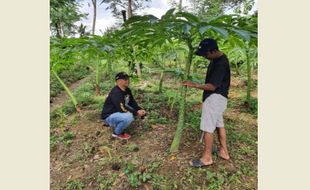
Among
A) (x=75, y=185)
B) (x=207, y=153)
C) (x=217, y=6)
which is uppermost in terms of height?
(x=217, y=6)

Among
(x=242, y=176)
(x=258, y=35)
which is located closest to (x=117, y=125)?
(x=242, y=176)

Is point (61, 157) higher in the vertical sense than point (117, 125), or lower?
lower

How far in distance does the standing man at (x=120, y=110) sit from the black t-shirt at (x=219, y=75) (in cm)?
60

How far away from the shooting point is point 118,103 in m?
1.81

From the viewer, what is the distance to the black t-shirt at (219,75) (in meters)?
1.38

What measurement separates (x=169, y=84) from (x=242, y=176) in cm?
164

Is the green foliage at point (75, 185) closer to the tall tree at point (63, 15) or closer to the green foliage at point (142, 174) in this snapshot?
the green foliage at point (142, 174)

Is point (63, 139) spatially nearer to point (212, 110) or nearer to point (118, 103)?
point (118, 103)

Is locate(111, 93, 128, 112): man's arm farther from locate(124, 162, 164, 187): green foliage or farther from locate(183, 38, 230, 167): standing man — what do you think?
locate(183, 38, 230, 167): standing man

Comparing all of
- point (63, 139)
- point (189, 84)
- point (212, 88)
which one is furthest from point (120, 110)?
point (212, 88)

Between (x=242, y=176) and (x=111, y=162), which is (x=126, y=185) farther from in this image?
(x=242, y=176)

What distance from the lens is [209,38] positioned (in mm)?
1396

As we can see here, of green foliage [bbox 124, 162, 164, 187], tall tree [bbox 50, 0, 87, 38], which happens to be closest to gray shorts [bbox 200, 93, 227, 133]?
green foliage [bbox 124, 162, 164, 187]

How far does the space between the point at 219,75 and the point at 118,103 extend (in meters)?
0.74
